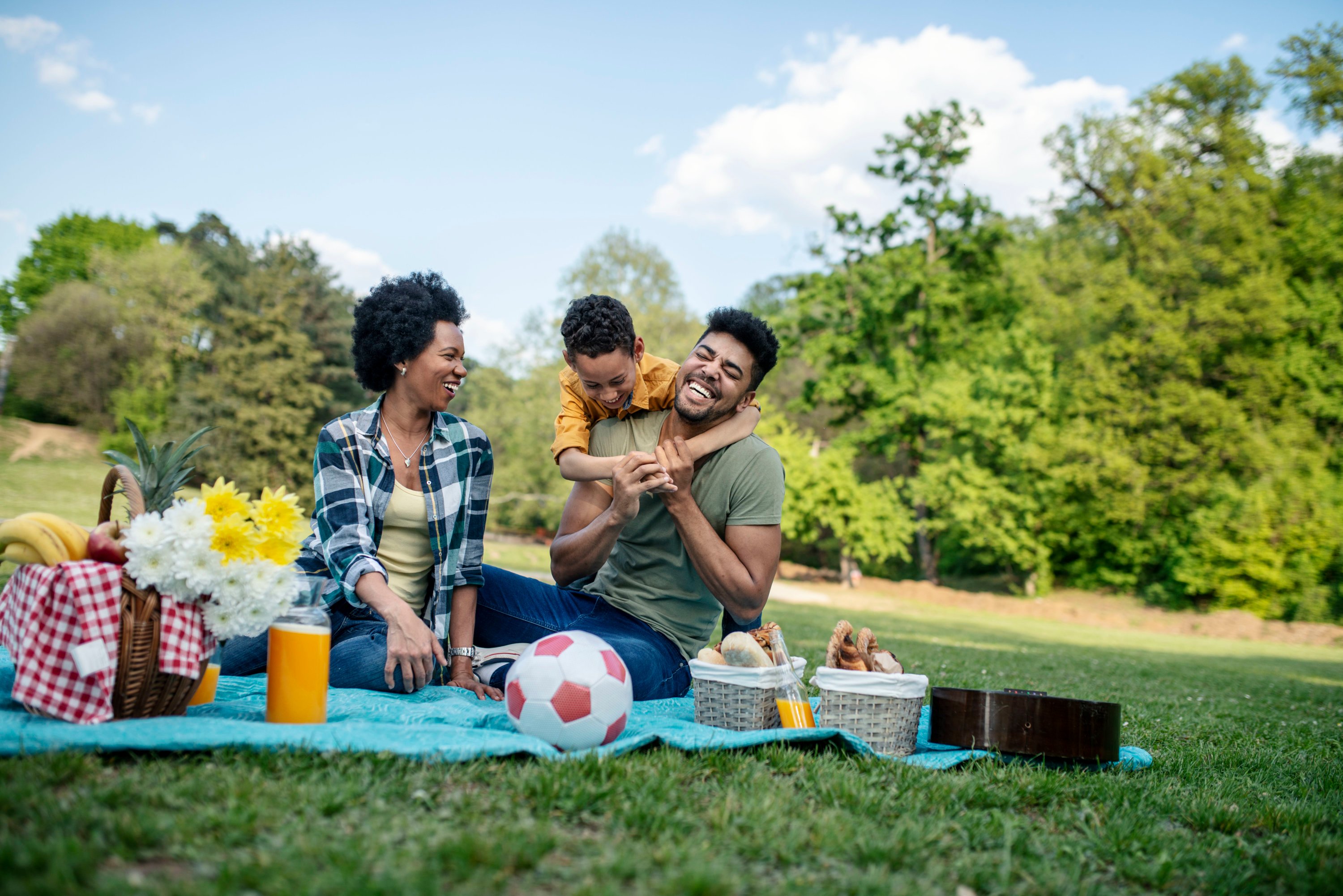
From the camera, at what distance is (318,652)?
2.87 meters

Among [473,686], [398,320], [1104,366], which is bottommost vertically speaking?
[473,686]

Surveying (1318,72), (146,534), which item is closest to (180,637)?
(146,534)

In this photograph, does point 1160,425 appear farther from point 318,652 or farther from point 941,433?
point 318,652

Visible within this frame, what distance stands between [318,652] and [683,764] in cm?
130

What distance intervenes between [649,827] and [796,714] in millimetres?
1259

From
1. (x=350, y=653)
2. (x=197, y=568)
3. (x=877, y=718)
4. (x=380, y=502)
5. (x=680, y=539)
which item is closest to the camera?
(x=197, y=568)

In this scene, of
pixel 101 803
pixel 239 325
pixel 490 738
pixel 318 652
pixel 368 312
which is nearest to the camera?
pixel 101 803

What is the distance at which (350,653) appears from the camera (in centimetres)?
364

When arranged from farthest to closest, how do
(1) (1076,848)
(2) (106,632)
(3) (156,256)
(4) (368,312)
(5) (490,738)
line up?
(3) (156,256)
(4) (368,312)
(5) (490,738)
(2) (106,632)
(1) (1076,848)

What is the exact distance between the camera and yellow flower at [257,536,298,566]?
2.74 m

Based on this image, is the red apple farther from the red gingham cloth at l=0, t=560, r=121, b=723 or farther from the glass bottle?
the glass bottle

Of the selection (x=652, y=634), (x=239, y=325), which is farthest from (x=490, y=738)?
(x=239, y=325)

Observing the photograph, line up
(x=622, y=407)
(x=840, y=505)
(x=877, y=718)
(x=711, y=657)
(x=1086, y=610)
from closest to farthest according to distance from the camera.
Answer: (x=877, y=718) → (x=711, y=657) → (x=622, y=407) → (x=1086, y=610) → (x=840, y=505)

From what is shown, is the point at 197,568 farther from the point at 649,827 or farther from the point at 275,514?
the point at 649,827
